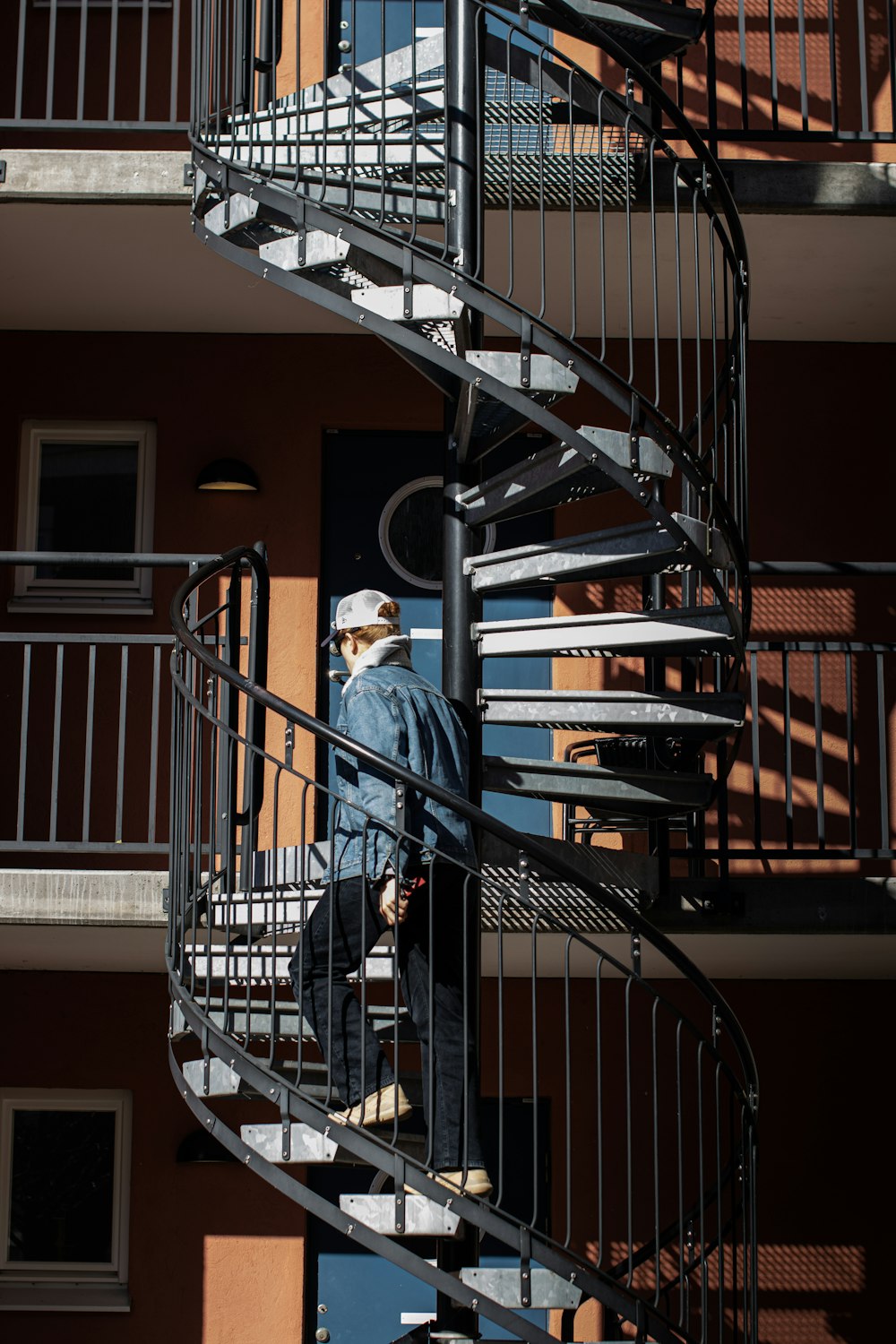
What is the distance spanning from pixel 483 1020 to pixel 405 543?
2.37 meters

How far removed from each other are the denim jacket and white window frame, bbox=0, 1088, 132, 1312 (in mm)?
3266

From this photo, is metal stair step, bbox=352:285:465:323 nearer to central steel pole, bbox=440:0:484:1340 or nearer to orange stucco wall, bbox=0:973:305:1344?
central steel pole, bbox=440:0:484:1340

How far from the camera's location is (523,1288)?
16.6 ft

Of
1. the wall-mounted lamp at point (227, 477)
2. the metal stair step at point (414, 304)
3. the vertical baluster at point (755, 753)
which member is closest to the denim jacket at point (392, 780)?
the metal stair step at point (414, 304)

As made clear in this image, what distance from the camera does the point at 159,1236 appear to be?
771cm

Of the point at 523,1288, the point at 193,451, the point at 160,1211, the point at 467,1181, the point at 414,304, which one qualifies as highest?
the point at 193,451

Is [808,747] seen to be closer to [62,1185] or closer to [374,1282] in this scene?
[374,1282]

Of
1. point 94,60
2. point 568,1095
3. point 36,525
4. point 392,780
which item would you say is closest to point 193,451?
point 36,525

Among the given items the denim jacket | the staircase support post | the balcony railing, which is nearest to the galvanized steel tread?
the denim jacket

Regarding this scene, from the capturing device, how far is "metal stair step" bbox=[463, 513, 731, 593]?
5.70 metres

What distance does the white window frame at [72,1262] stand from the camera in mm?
7684

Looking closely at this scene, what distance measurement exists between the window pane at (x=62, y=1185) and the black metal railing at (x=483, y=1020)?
630 millimetres

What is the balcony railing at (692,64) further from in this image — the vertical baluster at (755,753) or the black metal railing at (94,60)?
the vertical baluster at (755,753)

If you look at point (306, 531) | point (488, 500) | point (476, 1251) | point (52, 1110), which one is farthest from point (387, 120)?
point (52, 1110)
